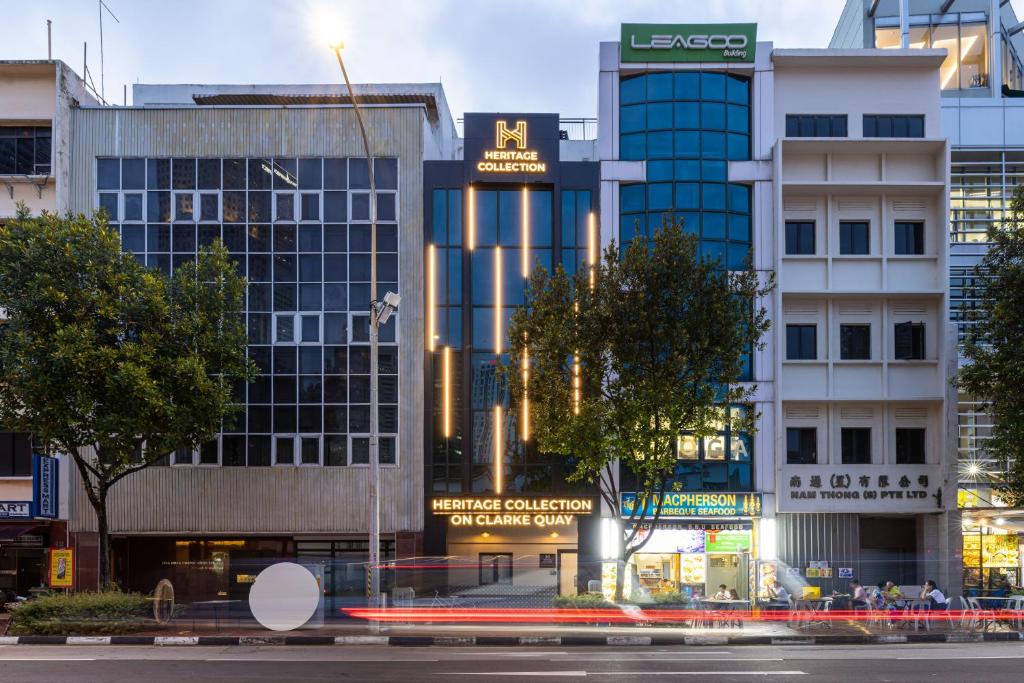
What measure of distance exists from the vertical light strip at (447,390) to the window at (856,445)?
1349cm

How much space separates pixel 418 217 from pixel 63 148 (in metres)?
12.3

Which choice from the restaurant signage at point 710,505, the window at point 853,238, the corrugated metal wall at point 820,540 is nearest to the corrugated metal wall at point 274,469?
the restaurant signage at point 710,505

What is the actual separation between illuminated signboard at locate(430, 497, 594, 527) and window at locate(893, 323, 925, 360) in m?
11.8

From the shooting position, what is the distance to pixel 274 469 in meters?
31.8

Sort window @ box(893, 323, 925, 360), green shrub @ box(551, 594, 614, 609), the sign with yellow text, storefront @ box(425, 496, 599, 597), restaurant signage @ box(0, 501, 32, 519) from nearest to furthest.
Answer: green shrub @ box(551, 594, 614, 609), storefront @ box(425, 496, 599, 597), the sign with yellow text, restaurant signage @ box(0, 501, 32, 519), window @ box(893, 323, 925, 360)

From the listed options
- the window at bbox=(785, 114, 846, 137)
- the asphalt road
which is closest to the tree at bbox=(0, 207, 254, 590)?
the asphalt road

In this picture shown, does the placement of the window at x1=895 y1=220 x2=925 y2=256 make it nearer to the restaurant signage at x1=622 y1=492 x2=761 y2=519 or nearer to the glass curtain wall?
the restaurant signage at x1=622 y1=492 x2=761 y2=519

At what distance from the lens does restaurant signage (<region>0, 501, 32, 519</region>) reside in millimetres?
31125

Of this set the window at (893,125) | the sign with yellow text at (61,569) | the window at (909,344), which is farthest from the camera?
the window at (893,125)

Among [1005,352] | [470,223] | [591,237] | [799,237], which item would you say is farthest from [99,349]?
[1005,352]

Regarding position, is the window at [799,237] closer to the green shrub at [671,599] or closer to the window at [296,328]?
the green shrub at [671,599]

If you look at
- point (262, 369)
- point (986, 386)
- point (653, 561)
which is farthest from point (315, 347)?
point (986, 386)

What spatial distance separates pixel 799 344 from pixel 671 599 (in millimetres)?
11272

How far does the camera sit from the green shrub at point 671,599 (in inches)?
995
